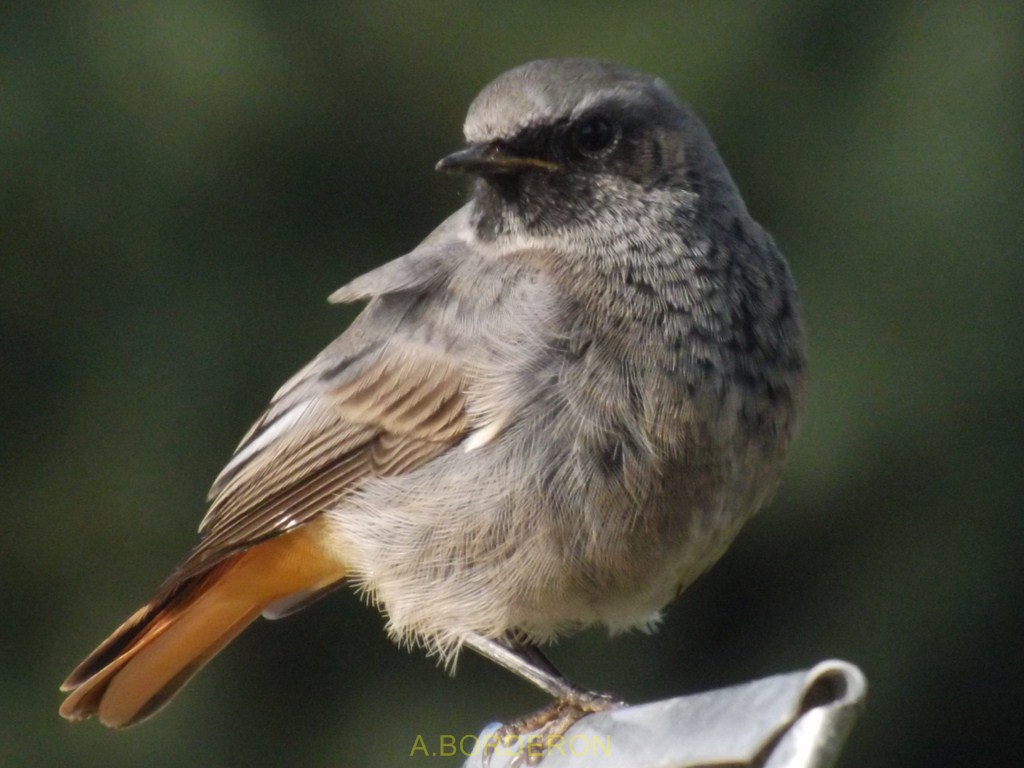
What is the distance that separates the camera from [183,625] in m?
3.65

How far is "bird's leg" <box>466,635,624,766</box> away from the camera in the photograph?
2693mm

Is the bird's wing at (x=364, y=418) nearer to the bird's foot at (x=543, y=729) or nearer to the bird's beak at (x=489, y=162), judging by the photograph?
the bird's beak at (x=489, y=162)

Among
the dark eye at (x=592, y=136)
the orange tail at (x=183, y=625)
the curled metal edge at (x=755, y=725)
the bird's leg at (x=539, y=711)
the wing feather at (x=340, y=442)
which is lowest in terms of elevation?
the bird's leg at (x=539, y=711)

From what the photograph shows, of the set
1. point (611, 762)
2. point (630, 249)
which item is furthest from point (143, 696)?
point (611, 762)

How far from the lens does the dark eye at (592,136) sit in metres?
3.27

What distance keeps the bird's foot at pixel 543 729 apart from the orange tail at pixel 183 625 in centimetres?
77

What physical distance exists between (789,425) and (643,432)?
418 mm

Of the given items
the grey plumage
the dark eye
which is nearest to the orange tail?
the grey plumage

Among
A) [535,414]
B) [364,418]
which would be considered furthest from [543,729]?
[364,418]

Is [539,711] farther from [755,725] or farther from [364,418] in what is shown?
[755,725]

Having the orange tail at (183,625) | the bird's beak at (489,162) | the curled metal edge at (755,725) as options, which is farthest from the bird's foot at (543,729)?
the bird's beak at (489,162)

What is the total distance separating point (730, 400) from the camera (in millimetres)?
2988

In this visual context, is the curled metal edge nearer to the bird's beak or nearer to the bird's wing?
the bird's wing

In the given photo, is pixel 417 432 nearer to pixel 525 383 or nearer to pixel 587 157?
pixel 525 383
